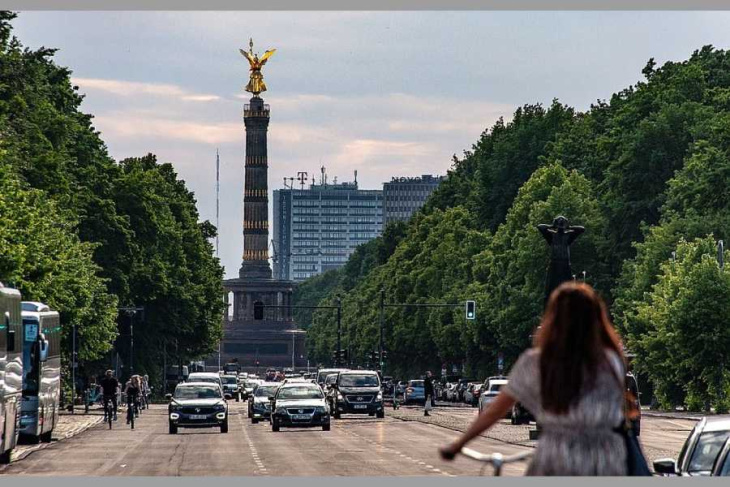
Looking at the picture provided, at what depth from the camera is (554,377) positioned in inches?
338

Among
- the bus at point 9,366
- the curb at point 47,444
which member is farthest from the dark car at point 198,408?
the bus at point 9,366

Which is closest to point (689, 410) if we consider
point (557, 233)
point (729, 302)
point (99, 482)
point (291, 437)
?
point (729, 302)

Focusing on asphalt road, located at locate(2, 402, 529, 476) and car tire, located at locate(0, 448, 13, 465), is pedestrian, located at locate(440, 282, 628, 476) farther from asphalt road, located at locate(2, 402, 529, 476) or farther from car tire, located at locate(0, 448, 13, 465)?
car tire, located at locate(0, 448, 13, 465)

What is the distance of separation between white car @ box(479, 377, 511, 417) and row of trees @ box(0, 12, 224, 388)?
44.2 feet

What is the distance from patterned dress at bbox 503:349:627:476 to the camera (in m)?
8.60

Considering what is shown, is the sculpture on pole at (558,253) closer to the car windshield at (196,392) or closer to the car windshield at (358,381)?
the car windshield at (196,392)

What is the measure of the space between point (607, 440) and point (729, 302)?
58.9m

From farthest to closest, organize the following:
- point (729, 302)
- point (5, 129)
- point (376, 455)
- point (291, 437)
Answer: point (729, 302), point (5, 129), point (291, 437), point (376, 455)

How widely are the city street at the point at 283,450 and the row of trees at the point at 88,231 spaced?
18.5ft

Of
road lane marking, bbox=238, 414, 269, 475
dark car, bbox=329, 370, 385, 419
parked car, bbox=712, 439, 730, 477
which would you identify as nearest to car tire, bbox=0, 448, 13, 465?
road lane marking, bbox=238, 414, 269, 475

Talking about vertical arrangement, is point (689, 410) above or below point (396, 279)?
below

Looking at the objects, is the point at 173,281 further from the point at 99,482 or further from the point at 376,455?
the point at 99,482

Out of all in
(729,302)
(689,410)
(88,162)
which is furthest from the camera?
(88,162)

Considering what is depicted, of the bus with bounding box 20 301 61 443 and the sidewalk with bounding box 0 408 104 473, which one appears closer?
the sidewalk with bounding box 0 408 104 473
